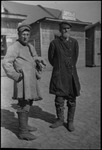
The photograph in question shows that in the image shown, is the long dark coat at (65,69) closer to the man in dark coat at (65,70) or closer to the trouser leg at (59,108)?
the man in dark coat at (65,70)

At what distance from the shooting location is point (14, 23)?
12094 millimetres

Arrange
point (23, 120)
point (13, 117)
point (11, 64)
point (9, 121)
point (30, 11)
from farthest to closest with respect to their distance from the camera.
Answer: point (30, 11) < point (13, 117) < point (9, 121) < point (23, 120) < point (11, 64)

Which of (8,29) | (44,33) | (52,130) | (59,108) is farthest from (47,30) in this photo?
(52,130)

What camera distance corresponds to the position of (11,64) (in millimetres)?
2926

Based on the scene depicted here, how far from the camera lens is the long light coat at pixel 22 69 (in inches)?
115

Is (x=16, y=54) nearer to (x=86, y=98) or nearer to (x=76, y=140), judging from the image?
(x=76, y=140)

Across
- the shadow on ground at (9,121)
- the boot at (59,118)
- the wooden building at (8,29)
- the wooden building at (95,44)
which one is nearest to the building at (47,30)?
the wooden building at (8,29)

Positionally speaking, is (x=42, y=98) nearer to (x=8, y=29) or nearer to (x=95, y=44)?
(x=8, y=29)

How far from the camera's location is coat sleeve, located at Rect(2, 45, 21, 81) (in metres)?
2.86

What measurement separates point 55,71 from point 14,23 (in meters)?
9.49

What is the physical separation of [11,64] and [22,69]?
7.5 inches

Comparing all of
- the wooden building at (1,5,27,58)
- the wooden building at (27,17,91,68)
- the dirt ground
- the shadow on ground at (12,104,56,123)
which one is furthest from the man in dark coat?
the wooden building at (27,17,91,68)

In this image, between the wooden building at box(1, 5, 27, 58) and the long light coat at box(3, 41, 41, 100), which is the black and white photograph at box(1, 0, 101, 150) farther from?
the wooden building at box(1, 5, 27, 58)

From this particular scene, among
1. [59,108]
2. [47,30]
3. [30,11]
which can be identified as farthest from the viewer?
[30,11]
